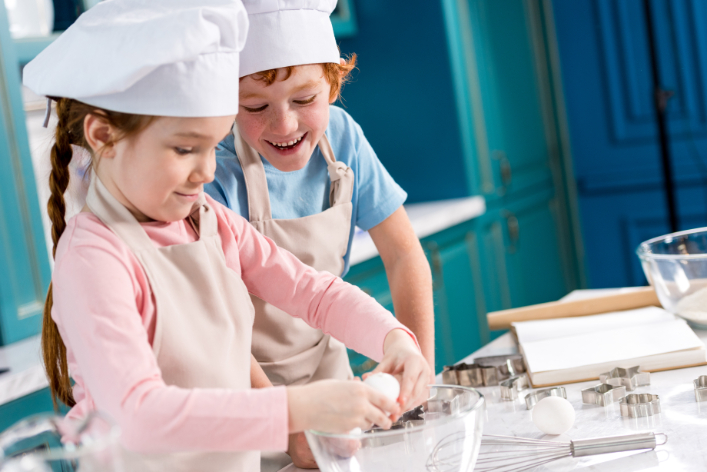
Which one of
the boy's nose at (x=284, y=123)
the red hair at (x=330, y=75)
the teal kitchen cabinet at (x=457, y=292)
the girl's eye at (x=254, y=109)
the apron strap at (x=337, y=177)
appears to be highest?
the red hair at (x=330, y=75)

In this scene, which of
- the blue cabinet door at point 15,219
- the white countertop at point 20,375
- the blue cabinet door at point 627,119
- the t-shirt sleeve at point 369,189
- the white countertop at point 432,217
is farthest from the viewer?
the blue cabinet door at point 627,119

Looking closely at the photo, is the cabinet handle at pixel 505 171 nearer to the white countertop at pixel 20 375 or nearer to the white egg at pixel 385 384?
the white countertop at pixel 20 375

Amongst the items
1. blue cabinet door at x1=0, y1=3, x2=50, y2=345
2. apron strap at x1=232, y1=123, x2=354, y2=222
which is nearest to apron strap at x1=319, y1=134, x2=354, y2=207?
apron strap at x1=232, y1=123, x2=354, y2=222

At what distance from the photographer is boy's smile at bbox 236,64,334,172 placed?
0.90m

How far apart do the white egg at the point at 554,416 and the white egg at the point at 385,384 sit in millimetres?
207

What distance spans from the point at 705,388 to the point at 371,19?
7.59 feet

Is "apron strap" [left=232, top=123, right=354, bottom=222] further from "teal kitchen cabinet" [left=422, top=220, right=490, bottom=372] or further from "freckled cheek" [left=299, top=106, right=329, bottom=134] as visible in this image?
"teal kitchen cabinet" [left=422, top=220, right=490, bottom=372]

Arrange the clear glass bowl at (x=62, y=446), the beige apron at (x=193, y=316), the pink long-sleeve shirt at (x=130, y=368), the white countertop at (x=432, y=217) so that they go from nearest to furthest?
1. the clear glass bowl at (x=62, y=446)
2. the pink long-sleeve shirt at (x=130, y=368)
3. the beige apron at (x=193, y=316)
4. the white countertop at (x=432, y=217)

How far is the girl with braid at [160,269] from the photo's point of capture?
0.59m

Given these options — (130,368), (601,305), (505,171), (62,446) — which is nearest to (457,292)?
(505,171)

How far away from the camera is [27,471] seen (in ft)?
1.40

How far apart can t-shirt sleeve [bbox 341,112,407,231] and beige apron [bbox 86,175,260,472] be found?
0.42 metres

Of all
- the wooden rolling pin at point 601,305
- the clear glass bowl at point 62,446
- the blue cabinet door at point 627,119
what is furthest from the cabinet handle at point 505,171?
the clear glass bowl at point 62,446

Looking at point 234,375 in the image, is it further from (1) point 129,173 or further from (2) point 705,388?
(2) point 705,388
